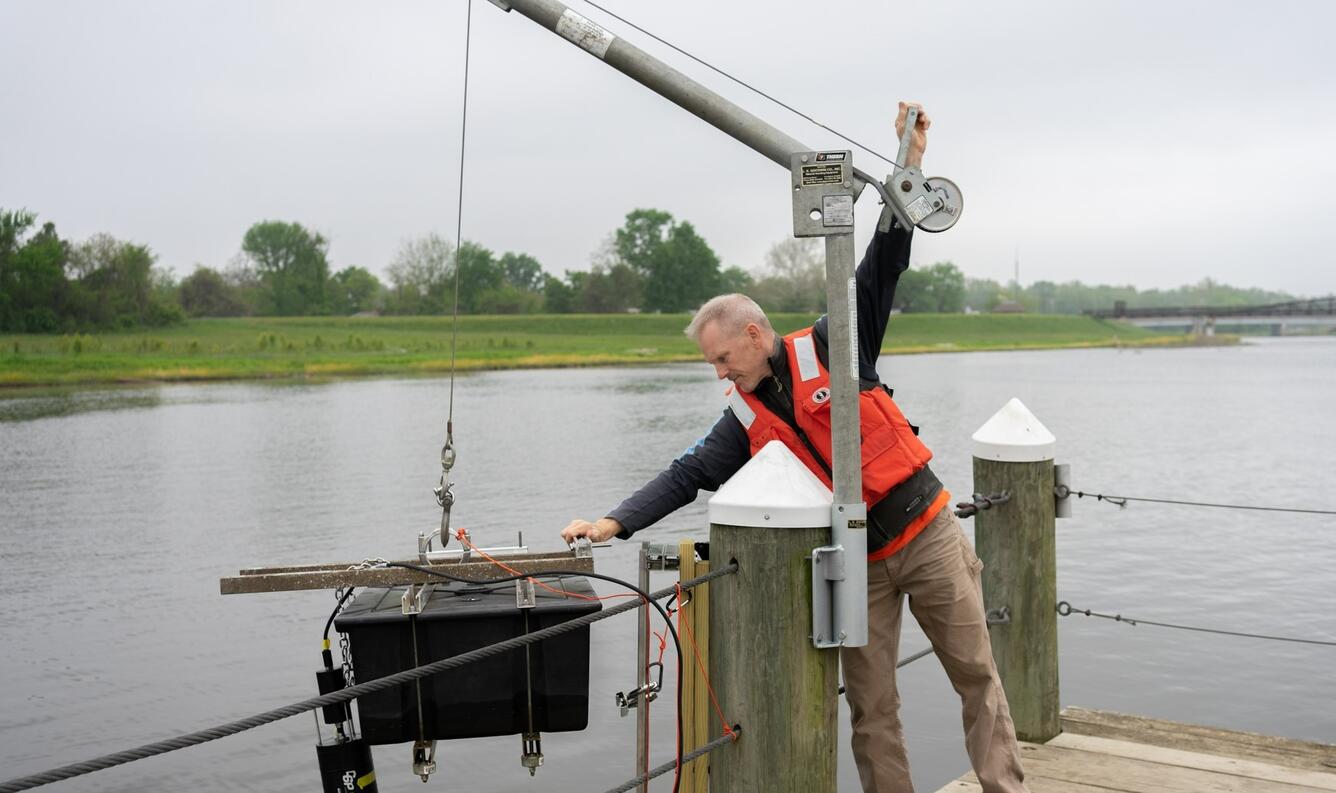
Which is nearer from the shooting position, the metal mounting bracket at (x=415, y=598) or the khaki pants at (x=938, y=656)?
the metal mounting bracket at (x=415, y=598)

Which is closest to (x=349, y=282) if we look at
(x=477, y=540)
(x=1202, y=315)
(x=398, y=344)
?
(x=398, y=344)

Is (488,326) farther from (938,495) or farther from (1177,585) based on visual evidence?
(938,495)

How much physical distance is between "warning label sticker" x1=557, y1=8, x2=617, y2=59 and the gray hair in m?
0.86

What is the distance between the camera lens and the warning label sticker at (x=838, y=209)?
322 centimetres

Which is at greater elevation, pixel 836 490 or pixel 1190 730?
pixel 836 490

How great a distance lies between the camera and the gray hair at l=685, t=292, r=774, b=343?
3.79 metres

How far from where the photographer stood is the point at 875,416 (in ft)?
12.3

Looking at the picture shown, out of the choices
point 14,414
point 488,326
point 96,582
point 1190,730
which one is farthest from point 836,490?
point 488,326

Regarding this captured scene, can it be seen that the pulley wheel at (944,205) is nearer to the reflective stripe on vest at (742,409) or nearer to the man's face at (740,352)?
the man's face at (740,352)

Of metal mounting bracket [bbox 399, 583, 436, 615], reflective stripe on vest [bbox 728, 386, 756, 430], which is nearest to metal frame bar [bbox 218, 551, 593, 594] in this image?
metal mounting bracket [bbox 399, 583, 436, 615]

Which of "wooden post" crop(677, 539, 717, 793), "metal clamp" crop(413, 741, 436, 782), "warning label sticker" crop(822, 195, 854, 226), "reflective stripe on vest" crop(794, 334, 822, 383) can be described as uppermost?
"warning label sticker" crop(822, 195, 854, 226)

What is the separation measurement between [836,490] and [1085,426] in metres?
31.1

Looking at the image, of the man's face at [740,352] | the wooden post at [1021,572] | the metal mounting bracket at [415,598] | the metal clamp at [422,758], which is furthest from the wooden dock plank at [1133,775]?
the metal mounting bracket at [415,598]

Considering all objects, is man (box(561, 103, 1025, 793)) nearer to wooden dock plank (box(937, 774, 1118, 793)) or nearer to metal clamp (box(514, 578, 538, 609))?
metal clamp (box(514, 578, 538, 609))
